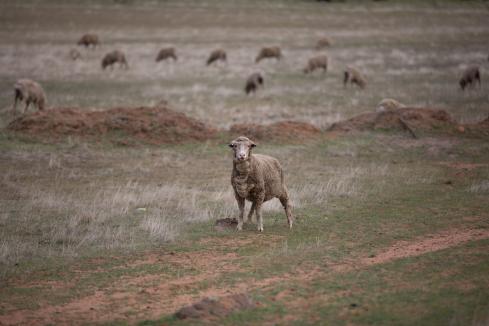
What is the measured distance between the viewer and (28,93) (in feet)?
81.4

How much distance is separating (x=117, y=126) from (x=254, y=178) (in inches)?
411

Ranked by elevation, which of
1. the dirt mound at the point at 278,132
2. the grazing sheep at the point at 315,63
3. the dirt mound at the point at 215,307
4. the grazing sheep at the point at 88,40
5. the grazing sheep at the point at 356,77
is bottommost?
the dirt mound at the point at 215,307

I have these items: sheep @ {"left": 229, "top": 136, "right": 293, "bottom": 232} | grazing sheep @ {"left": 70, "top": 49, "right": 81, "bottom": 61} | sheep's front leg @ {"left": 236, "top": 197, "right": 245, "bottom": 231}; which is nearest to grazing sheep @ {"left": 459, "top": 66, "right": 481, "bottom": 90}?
sheep @ {"left": 229, "top": 136, "right": 293, "bottom": 232}

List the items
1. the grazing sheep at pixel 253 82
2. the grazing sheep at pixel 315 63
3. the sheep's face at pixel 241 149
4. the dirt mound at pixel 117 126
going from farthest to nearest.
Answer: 1. the grazing sheep at pixel 315 63
2. the grazing sheep at pixel 253 82
3. the dirt mound at pixel 117 126
4. the sheep's face at pixel 241 149

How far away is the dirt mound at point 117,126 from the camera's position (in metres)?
20.7

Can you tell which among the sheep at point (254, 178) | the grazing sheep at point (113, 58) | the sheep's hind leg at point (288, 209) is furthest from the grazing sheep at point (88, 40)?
the sheep's hind leg at point (288, 209)

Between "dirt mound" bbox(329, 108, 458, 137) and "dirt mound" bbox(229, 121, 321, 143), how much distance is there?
4.38 ft

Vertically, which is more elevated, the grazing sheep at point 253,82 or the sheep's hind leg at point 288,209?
the grazing sheep at point 253,82

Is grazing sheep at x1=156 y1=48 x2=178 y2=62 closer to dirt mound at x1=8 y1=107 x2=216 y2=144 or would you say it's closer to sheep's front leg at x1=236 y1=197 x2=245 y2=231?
dirt mound at x1=8 y1=107 x2=216 y2=144

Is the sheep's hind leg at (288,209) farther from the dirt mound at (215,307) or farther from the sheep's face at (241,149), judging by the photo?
the dirt mound at (215,307)

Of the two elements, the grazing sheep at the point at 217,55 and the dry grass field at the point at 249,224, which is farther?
the grazing sheep at the point at 217,55

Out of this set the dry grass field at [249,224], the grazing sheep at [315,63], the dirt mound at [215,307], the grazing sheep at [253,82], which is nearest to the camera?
the dirt mound at [215,307]

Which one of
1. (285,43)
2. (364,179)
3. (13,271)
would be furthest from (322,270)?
(285,43)

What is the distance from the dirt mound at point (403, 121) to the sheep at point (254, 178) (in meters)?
10.2
